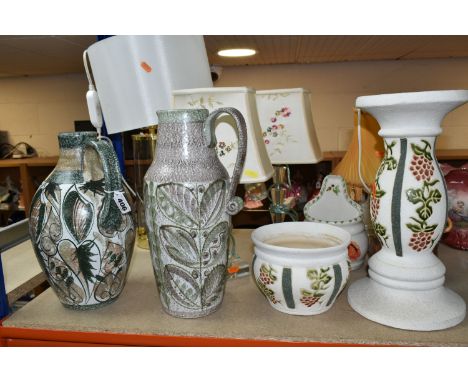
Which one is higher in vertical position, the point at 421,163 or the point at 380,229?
the point at 421,163

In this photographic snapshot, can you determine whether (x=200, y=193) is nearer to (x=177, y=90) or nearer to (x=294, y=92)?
(x=177, y=90)

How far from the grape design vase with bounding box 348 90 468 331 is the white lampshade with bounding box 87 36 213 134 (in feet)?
1.28

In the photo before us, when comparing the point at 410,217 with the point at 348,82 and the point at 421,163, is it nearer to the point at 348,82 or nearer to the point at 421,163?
the point at 421,163

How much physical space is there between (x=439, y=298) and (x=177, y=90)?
622mm

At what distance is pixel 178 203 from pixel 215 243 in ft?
0.32

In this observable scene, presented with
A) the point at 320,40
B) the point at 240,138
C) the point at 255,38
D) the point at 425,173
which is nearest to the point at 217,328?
the point at 240,138

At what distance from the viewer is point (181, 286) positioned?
28.1 inches

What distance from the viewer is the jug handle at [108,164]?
2.36ft

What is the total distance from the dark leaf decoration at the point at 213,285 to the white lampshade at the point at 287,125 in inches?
15.9

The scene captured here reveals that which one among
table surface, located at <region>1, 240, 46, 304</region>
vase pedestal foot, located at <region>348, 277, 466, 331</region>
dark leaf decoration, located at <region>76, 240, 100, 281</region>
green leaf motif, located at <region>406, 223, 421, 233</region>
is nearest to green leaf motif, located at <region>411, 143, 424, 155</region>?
green leaf motif, located at <region>406, 223, 421, 233</region>

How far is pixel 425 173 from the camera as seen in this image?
0.70 m

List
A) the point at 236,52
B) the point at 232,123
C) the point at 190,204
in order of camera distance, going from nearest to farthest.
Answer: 1. the point at 190,204
2. the point at 232,123
3. the point at 236,52

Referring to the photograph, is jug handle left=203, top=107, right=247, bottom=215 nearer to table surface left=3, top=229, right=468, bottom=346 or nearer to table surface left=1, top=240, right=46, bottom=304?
table surface left=3, top=229, right=468, bottom=346

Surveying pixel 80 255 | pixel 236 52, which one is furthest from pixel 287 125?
pixel 236 52
